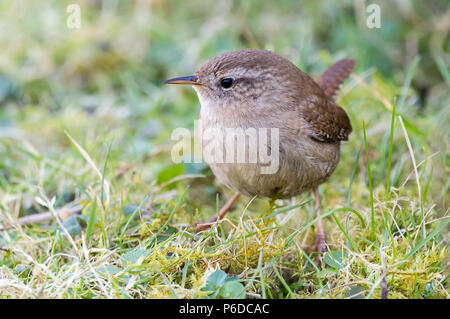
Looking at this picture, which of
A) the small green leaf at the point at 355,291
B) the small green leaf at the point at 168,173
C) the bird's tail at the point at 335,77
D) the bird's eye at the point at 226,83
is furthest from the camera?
the bird's tail at the point at 335,77

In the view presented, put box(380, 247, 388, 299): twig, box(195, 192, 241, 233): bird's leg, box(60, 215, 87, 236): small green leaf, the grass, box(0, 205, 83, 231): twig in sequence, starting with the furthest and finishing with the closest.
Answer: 1. box(0, 205, 83, 231): twig
2. box(60, 215, 87, 236): small green leaf
3. box(195, 192, 241, 233): bird's leg
4. the grass
5. box(380, 247, 388, 299): twig

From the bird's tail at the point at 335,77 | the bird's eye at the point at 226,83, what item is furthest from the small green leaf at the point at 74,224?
the bird's tail at the point at 335,77

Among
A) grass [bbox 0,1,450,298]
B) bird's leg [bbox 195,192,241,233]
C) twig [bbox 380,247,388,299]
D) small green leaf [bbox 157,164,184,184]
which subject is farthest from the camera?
small green leaf [bbox 157,164,184,184]

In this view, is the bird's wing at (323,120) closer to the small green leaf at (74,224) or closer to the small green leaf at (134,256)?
the small green leaf at (134,256)

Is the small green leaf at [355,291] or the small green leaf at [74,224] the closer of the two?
the small green leaf at [355,291]

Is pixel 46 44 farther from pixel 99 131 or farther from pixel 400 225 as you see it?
pixel 400 225

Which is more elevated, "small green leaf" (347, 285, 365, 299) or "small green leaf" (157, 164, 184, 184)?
"small green leaf" (157, 164, 184, 184)

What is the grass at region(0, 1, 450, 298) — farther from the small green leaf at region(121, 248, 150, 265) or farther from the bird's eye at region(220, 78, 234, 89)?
the bird's eye at region(220, 78, 234, 89)

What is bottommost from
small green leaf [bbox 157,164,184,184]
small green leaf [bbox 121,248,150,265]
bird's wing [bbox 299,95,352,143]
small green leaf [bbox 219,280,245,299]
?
small green leaf [bbox 219,280,245,299]

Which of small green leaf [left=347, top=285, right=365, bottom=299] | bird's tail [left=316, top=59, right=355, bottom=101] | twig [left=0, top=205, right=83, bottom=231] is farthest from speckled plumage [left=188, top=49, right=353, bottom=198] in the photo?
twig [left=0, top=205, right=83, bottom=231]
